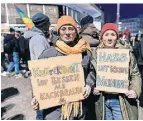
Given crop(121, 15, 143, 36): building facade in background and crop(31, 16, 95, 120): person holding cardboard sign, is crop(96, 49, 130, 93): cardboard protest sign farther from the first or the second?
crop(121, 15, 143, 36): building facade in background

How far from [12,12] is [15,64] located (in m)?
38.3

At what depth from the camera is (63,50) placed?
2164 millimetres

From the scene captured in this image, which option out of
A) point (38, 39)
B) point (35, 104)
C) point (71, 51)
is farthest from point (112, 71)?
point (38, 39)

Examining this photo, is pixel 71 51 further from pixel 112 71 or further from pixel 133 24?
pixel 133 24

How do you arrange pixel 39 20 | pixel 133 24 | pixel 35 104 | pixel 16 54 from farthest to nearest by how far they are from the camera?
pixel 133 24 → pixel 16 54 → pixel 39 20 → pixel 35 104

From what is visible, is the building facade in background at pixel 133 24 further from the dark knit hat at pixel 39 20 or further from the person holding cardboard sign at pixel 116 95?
the person holding cardboard sign at pixel 116 95

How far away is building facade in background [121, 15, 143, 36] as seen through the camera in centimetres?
927

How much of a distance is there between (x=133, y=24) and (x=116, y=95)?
8312 millimetres

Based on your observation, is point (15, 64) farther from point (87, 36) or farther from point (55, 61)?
point (55, 61)

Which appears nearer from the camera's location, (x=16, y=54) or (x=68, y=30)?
(x=68, y=30)

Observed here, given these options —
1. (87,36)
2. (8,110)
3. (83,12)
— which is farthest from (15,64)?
(87,36)

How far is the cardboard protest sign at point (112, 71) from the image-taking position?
2.31 metres

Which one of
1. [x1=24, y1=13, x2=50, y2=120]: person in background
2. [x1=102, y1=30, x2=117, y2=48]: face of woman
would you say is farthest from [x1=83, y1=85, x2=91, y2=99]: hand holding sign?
[x1=24, y1=13, x2=50, y2=120]: person in background

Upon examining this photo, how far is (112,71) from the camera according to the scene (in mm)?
2391
